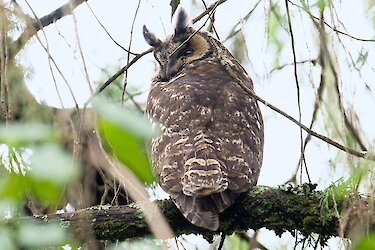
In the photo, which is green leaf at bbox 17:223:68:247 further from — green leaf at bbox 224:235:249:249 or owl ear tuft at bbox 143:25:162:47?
owl ear tuft at bbox 143:25:162:47

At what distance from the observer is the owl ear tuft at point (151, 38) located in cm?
391

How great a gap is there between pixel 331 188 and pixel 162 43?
6.25ft

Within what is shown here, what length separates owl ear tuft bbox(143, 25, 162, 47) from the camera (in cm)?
391

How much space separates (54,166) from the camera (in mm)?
875

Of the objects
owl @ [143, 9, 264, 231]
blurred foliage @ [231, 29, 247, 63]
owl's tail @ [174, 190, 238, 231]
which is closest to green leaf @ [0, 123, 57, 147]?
owl @ [143, 9, 264, 231]

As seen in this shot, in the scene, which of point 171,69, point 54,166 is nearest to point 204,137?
point 171,69

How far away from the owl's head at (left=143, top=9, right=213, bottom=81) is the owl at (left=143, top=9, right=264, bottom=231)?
11 millimetres

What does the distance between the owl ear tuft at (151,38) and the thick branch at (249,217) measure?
1449 mm

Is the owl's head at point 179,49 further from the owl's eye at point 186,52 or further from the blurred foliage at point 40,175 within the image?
the blurred foliage at point 40,175

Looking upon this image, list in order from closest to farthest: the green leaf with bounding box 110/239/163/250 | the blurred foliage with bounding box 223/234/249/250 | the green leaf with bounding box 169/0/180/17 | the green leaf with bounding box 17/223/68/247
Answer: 1. the green leaf with bounding box 17/223/68/247
2. the green leaf with bounding box 110/239/163/250
3. the blurred foliage with bounding box 223/234/249/250
4. the green leaf with bounding box 169/0/180/17

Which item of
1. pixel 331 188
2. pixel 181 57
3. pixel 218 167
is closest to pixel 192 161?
pixel 218 167

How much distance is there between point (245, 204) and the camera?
8.61 feet

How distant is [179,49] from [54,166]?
3.06 m

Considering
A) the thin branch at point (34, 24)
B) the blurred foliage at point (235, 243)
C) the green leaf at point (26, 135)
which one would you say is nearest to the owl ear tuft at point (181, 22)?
the thin branch at point (34, 24)
